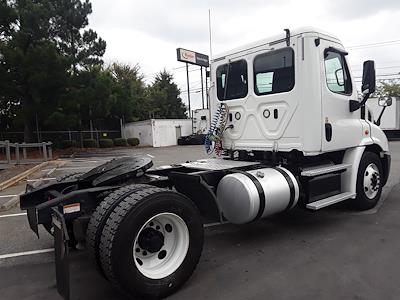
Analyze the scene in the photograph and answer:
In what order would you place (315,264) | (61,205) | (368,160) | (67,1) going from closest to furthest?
(61,205) < (315,264) < (368,160) < (67,1)

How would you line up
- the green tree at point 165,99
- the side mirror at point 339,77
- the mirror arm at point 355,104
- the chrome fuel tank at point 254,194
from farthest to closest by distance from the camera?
the green tree at point 165,99 < the mirror arm at point 355,104 < the side mirror at point 339,77 < the chrome fuel tank at point 254,194

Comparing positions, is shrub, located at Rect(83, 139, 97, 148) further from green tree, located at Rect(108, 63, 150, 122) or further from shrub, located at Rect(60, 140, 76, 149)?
green tree, located at Rect(108, 63, 150, 122)

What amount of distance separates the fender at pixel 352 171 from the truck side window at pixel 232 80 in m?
1.98

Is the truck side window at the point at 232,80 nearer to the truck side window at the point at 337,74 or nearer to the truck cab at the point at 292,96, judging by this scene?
the truck cab at the point at 292,96

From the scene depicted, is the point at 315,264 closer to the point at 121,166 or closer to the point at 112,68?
the point at 121,166

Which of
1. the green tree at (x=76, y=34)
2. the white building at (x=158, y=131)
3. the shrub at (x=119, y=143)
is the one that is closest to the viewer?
the green tree at (x=76, y=34)

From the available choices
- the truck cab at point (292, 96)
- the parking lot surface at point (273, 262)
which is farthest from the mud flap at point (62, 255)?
the truck cab at point (292, 96)

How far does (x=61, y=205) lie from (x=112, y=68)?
167ft

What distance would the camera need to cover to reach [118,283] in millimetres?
3207

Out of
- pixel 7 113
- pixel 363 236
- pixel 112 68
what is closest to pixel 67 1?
pixel 7 113

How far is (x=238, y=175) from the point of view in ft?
15.3

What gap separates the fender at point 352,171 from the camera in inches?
227

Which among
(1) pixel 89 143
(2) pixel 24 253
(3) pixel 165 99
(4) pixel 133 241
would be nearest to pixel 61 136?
(1) pixel 89 143

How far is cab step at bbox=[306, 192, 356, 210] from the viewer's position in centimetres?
510
